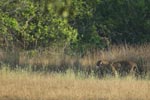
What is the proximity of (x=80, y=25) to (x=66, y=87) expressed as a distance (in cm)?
1190

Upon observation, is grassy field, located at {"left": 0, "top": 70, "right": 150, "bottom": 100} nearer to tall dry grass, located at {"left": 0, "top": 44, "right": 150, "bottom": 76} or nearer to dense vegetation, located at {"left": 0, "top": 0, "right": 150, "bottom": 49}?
tall dry grass, located at {"left": 0, "top": 44, "right": 150, "bottom": 76}

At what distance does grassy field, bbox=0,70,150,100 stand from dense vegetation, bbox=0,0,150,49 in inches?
220

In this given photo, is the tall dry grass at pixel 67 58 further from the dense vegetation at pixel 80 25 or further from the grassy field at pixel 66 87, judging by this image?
the grassy field at pixel 66 87

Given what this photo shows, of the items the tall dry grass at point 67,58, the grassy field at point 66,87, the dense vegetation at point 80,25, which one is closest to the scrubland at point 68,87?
the grassy field at point 66,87

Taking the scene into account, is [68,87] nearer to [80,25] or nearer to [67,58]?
[67,58]

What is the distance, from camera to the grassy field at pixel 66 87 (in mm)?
8633

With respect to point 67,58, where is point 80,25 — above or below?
above

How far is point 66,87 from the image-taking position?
949cm

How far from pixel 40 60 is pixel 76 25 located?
5.81m

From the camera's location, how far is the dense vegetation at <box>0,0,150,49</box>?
17917mm

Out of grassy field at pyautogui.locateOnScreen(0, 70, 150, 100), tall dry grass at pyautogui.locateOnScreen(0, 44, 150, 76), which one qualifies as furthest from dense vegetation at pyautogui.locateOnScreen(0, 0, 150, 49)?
grassy field at pyautogui.locateOnScreen(0, 70, 150, 100)

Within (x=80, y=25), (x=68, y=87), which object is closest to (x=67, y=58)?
(x=80, y=25)

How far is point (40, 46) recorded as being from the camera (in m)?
19.1

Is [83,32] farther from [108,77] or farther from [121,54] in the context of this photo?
[108,77]
